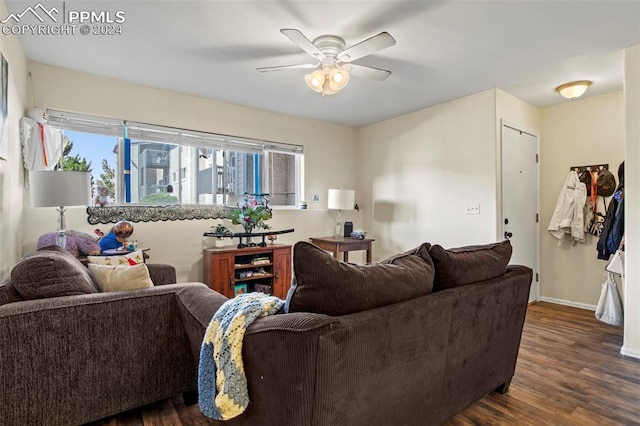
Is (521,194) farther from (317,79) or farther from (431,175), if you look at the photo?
(317,79)

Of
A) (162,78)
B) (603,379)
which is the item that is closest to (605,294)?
(603,379)

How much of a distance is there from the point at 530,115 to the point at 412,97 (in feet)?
5.14

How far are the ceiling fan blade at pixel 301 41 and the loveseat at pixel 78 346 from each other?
164 centimetres

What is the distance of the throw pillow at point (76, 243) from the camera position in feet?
8.51

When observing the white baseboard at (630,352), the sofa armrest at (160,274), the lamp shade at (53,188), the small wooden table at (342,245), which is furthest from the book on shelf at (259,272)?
the white baseboard at (630,352)

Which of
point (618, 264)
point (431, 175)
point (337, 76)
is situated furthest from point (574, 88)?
point (337, 76)

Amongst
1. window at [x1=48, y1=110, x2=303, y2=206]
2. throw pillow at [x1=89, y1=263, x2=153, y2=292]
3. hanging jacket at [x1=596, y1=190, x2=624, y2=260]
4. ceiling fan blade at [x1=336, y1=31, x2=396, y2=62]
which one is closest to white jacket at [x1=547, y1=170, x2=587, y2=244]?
hanging jacket at [x1=596, y1=190, x2=624, y2=260]

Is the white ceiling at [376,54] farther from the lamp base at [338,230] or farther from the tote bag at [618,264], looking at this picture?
the lamp base at [338,230]

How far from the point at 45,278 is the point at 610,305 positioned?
4.39m

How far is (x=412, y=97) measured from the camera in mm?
3725

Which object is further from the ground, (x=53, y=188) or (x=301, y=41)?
(x=301, y=41)

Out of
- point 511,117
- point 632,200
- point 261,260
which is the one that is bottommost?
point 261,260

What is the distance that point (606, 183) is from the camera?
3525 millimetres

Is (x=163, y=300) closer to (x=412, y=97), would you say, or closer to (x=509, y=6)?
(x=509, y=6)
